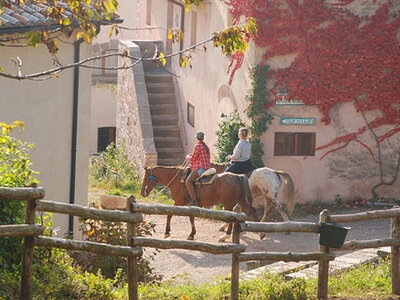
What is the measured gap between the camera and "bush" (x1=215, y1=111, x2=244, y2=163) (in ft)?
62.7

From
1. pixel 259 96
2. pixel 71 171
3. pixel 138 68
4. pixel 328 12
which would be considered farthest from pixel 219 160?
pixel 138 68

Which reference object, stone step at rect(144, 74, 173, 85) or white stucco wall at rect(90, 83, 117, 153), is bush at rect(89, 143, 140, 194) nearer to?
stone step at rect(144, 74, 173, 85)

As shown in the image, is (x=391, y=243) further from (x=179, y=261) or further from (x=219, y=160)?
(x=219, y=160)

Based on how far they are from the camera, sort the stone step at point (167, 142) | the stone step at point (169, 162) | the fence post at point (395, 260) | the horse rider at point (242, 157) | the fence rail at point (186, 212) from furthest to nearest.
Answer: the stone step at point (167, 142), the stone step at point (169, 162), the horse rider at point (242, 157), the fence post at point (395, 260), the fence rail at point (186, 212)

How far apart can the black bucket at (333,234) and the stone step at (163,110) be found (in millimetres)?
17130

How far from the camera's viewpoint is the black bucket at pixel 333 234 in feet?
28.5

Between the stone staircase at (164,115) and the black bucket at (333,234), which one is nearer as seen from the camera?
the black bucket at (333,234)

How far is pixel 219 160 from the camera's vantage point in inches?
767

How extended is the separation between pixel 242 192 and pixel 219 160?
3.20 m

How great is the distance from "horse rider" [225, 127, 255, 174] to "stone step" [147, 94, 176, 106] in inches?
358

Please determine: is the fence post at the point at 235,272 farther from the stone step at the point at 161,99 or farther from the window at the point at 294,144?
the stone step at the point at 161,99

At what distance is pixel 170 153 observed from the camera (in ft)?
79.7

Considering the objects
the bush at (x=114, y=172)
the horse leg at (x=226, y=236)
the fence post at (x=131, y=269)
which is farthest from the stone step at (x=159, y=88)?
the fence post at (x=131, y=269)

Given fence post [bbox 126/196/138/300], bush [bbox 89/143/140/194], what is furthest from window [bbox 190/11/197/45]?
fence post [bbox 126/196/138/300]
